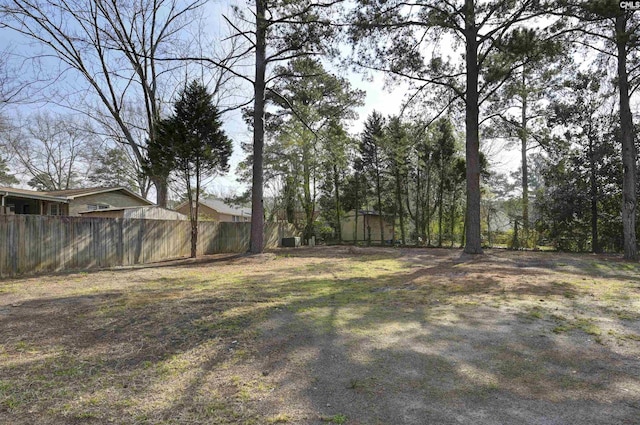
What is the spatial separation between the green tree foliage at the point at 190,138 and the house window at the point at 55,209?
1042 cm

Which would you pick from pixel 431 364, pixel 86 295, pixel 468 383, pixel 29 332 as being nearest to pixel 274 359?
pixel 431 364

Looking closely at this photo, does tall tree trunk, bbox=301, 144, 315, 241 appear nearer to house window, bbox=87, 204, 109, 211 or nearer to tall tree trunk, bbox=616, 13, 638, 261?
house window, bbox=87, 204, 109, 211

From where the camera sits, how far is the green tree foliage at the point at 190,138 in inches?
459

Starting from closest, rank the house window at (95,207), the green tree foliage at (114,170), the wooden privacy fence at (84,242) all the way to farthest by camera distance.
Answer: the wooden privacy fence at (84,242)
the house window at (95,207)
the green tree foliage at (114,170)

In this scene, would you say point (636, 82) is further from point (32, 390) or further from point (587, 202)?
point (32, 390)

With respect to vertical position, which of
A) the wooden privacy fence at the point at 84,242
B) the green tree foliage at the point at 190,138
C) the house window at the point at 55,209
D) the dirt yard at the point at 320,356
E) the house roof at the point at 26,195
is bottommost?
the dirt yard at the point at 320,356

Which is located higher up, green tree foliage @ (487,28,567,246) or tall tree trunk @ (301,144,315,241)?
green tree foliage @ (487,28,567,246)

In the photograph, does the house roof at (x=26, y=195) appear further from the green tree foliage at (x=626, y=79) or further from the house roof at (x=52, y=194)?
the green tree foliage at (x=626, y=79)

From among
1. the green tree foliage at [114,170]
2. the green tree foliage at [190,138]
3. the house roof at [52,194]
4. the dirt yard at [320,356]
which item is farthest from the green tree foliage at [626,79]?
the green tree foliage at [114,170]

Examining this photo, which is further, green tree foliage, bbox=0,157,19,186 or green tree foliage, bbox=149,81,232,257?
green tree foliage, bbox=0,157,19,186

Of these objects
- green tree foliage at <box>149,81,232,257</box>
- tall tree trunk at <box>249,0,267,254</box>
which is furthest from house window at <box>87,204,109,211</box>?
tall tree trunk at <box>249,0,267,254</box>

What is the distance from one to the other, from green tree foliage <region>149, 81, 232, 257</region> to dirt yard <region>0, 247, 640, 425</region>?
649 cm

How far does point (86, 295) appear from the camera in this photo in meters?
5.77

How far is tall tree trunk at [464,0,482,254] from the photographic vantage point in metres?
11.6
